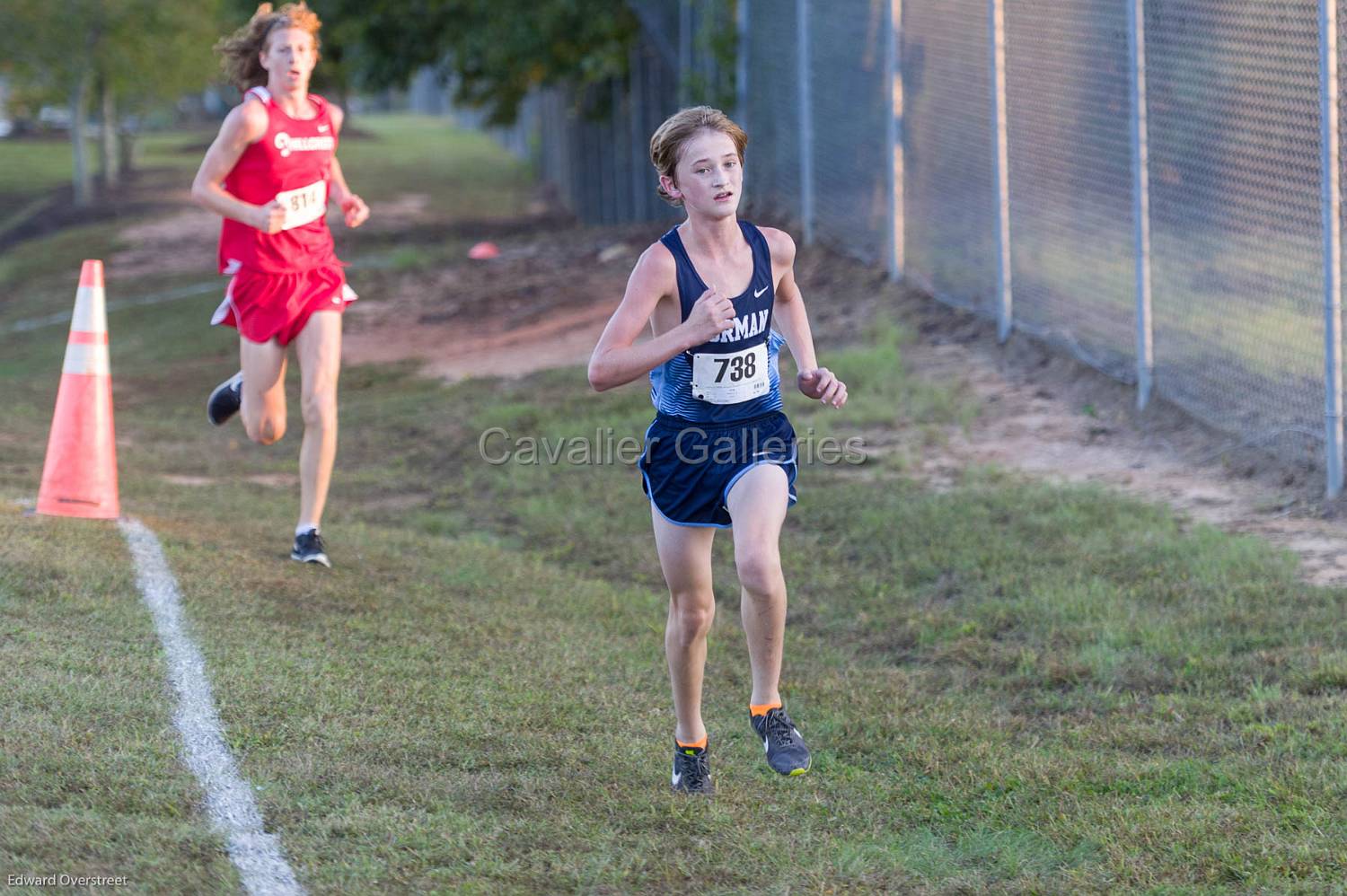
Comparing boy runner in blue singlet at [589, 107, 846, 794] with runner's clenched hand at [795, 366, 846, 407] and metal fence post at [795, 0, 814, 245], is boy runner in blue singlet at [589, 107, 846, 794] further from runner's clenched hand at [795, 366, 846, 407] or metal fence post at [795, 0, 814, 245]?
metal fence post at [795, 0, 814, 245]

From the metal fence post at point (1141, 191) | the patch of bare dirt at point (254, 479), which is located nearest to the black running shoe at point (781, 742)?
the metal fence post at point (1141, 191)

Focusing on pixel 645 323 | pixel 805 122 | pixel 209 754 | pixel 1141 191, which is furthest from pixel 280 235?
pixel 805 122

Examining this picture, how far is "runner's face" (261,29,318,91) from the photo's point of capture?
655 cm

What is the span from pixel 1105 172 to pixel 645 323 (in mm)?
6357

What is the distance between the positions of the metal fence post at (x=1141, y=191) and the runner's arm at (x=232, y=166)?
17.0 ft

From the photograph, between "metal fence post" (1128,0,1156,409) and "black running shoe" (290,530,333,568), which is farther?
"metal fence post" (1128,0,1156,409)

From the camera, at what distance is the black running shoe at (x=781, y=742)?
14.1 feet

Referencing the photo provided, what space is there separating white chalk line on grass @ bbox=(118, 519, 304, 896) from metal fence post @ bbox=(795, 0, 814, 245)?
32.1 feet

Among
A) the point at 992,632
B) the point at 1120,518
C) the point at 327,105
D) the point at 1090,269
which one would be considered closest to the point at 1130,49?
the point at 1090,269

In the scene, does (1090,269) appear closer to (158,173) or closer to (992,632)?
(992,632)

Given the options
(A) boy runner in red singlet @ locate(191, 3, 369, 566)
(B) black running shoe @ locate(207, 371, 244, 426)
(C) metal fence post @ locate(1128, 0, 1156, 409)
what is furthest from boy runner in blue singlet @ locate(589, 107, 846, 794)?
(C) metal fence post @ locate(1128, 0, 1156, 409)

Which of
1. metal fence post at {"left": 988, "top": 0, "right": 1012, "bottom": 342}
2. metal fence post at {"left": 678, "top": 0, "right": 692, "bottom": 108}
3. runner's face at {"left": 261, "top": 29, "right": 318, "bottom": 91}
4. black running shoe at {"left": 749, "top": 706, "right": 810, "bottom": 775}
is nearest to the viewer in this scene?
black running shoe at {"left": 749, "top": 706, "right": 810, "bottom": 775}

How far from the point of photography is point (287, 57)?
6562 millimetres

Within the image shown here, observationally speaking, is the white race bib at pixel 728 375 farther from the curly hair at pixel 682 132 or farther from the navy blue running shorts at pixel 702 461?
the curly hair at pixel 682 132
